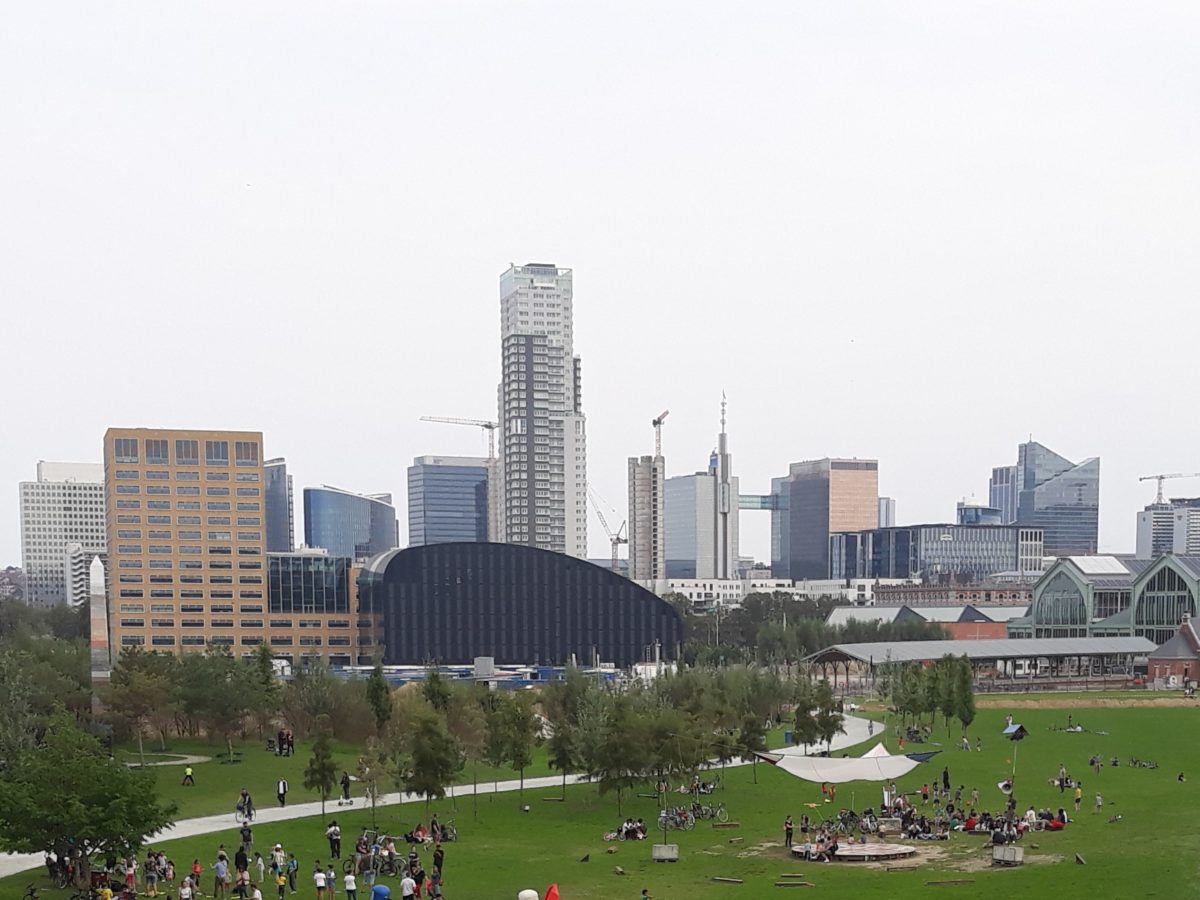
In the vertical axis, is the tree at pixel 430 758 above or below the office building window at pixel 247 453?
below

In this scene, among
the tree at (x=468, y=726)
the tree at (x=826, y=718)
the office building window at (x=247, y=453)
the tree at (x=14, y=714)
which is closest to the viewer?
the tree at (x=14, y=714)

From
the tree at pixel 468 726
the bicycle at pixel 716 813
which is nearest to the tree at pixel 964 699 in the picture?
the bicycle at pixel 716 813

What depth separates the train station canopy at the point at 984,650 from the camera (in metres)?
105

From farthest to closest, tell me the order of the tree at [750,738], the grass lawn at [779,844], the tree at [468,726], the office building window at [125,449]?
the office building window at [125,449]
the tree at [468,726]
the tree at [750,738]
the grass lawn at [779,844]

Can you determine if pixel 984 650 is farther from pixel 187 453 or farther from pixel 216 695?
pixel 187 453

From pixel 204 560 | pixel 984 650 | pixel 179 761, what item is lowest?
pixel 984 650

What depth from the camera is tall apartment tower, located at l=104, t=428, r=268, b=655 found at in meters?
151

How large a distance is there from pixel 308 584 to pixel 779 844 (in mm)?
111877

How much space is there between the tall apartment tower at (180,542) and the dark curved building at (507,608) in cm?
1724

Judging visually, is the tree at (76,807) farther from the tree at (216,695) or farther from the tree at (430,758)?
the tree at (216,695)

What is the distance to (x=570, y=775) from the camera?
6228 cm

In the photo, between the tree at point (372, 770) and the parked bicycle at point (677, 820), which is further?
the parked bicycle at point (677, 820)

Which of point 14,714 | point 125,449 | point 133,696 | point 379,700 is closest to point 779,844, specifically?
point 379,700

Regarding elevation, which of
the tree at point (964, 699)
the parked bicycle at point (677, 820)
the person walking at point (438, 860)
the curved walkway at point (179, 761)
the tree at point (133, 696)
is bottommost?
the curved walkway at point (179, 761)
